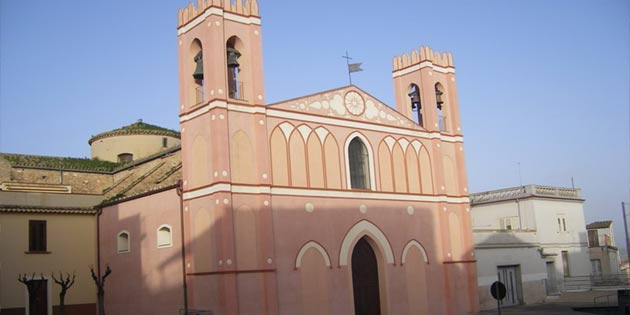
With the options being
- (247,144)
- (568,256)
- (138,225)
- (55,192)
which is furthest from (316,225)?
(568,256)

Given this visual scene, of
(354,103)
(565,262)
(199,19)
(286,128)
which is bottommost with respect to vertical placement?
(565,262)

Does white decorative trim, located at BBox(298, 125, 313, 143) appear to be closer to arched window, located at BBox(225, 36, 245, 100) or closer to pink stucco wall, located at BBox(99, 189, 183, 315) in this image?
arched window, located at BBox(225, 36, 245, 100)

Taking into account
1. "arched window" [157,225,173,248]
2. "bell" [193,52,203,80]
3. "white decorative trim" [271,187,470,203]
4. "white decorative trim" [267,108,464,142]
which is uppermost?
"bell" [193,52,203,80]

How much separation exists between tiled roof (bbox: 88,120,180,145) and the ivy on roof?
8.23 ft

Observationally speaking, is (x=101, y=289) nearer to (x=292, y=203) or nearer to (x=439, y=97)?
(x=292, y=203)

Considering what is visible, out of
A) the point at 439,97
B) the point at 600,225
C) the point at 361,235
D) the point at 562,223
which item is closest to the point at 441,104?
the point at 439,97

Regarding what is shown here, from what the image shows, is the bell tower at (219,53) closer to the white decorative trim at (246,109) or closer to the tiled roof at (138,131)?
the white decorative trim at (246,109)

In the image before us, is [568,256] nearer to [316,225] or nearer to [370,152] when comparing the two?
[370,152]

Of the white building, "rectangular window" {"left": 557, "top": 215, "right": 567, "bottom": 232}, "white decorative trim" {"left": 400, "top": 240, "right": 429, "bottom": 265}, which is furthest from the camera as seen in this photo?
"rectangular window" {"left": 557, "top": 215, "right": 567, "bottom": 232}

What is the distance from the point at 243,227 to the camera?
2033 cm

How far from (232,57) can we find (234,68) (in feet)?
2.29

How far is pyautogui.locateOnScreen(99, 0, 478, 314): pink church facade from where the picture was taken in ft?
66.8

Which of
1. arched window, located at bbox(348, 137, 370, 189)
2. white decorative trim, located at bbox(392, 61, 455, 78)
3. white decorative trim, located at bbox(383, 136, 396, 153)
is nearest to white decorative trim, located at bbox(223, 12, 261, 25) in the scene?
arched window, located at bbox(348, 137, 370, 189)

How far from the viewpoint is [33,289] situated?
2580 cm
